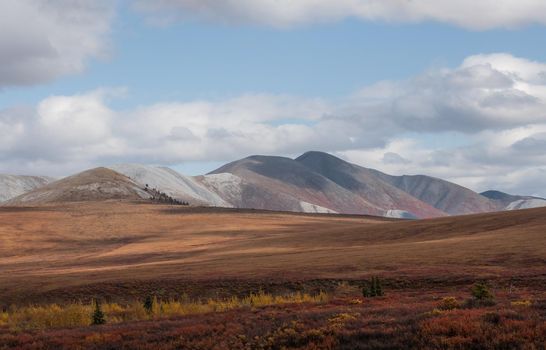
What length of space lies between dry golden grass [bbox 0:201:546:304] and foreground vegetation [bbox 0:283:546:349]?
53.7 ft

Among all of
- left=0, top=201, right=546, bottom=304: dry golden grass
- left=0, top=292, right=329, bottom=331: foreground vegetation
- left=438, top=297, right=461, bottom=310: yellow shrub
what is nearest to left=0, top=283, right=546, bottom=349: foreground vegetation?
left=438, top=297, right=461, bottom=310: yellow shrub

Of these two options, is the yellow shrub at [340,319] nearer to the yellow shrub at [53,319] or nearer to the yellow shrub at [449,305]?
the yellow shrub at [449,305]

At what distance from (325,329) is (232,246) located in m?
65.9

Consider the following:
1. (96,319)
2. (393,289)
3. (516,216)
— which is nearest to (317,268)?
(393,289)

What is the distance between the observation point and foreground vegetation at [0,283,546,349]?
2009 centimetres

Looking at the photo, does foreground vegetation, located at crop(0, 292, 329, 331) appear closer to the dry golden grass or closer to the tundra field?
the tundra field

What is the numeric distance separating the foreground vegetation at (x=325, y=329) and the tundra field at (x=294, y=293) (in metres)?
0.06

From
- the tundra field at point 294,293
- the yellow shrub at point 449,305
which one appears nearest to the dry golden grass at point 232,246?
the tundra field at point 294,293

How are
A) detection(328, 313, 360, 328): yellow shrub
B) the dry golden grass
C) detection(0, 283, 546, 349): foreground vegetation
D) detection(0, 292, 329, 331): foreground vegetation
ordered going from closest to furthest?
detection(0, 283, 546, 349): foreground vegetation → detection(328, 313, 360, 328): yellow shrub → detection(0, 292, 329, 331): foreground vegetation → the dry golden grass

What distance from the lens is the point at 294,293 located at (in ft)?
141

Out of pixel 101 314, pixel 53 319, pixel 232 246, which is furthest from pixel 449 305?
pixel 232 246

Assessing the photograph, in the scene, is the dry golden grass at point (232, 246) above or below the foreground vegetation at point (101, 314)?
above

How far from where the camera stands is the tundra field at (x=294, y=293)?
22.0m

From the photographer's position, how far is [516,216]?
91.5 meters
